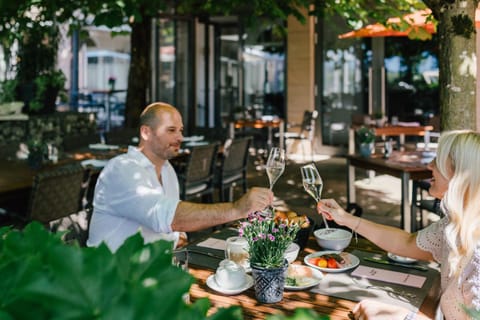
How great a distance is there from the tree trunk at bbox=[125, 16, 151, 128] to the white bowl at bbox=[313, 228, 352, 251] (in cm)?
619

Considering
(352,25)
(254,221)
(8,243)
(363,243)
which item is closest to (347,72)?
(352,25)

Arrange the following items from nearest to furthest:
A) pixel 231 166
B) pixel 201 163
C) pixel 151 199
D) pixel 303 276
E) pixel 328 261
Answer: pixel 303 276, pixel 328 261, pixel 151 199, pixel 201 163, pixel 231 166

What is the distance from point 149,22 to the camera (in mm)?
8391

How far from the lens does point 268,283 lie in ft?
6.05

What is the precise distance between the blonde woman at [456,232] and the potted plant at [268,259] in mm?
269

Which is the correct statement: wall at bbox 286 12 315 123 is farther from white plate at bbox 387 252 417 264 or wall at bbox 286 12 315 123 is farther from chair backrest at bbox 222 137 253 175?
white plate at bbox 387 252 417 264

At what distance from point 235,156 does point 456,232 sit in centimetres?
428

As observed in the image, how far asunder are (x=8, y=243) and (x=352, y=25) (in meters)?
5.02

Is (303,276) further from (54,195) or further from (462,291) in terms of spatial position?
(54,195)

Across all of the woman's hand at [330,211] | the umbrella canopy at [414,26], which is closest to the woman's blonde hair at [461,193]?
the woman's hand at [330,211]

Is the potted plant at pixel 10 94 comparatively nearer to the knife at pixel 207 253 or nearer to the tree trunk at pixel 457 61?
the knife at pixel 207 253

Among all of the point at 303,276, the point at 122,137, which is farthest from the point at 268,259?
the point at 122,137

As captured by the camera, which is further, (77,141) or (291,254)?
(77,141)

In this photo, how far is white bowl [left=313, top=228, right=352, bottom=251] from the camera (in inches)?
97.5
